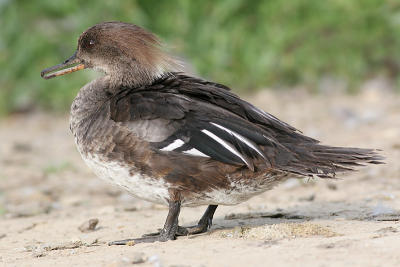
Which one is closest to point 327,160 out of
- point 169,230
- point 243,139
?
point 243,139

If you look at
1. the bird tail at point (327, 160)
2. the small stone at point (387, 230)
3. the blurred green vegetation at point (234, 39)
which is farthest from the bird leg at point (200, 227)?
the blurred green vegetation at point (234, 39)

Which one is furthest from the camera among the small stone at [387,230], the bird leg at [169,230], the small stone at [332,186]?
the small stone at [332,186]

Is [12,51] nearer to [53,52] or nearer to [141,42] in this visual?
[53,52]

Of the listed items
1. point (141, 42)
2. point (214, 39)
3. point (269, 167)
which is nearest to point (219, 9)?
point (214, 39)

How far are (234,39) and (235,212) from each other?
4835 millimetres

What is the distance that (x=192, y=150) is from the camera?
4074mm

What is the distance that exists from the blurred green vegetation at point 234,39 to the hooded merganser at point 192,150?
5100mm

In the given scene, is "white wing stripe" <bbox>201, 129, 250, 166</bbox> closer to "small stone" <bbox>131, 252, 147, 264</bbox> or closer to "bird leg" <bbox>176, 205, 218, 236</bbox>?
"bird leg" <bbox>176, 205, 218, 236</bbox>

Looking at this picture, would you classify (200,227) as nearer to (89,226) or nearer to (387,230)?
(89,226)

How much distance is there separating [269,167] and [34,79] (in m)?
6.30

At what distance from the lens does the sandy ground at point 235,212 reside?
358 centimetres

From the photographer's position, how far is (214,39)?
31.2 feet

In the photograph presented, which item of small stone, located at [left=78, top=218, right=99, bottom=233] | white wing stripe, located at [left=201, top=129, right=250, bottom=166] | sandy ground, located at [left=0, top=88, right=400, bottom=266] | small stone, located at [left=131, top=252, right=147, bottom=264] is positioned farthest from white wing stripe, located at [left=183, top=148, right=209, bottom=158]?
small stone, located at [left=78, top=218, right=99, bottom=233]

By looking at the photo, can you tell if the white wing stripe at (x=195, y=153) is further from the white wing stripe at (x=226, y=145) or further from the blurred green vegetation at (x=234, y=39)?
the blurred green vegetation at (x=234, y=39)
